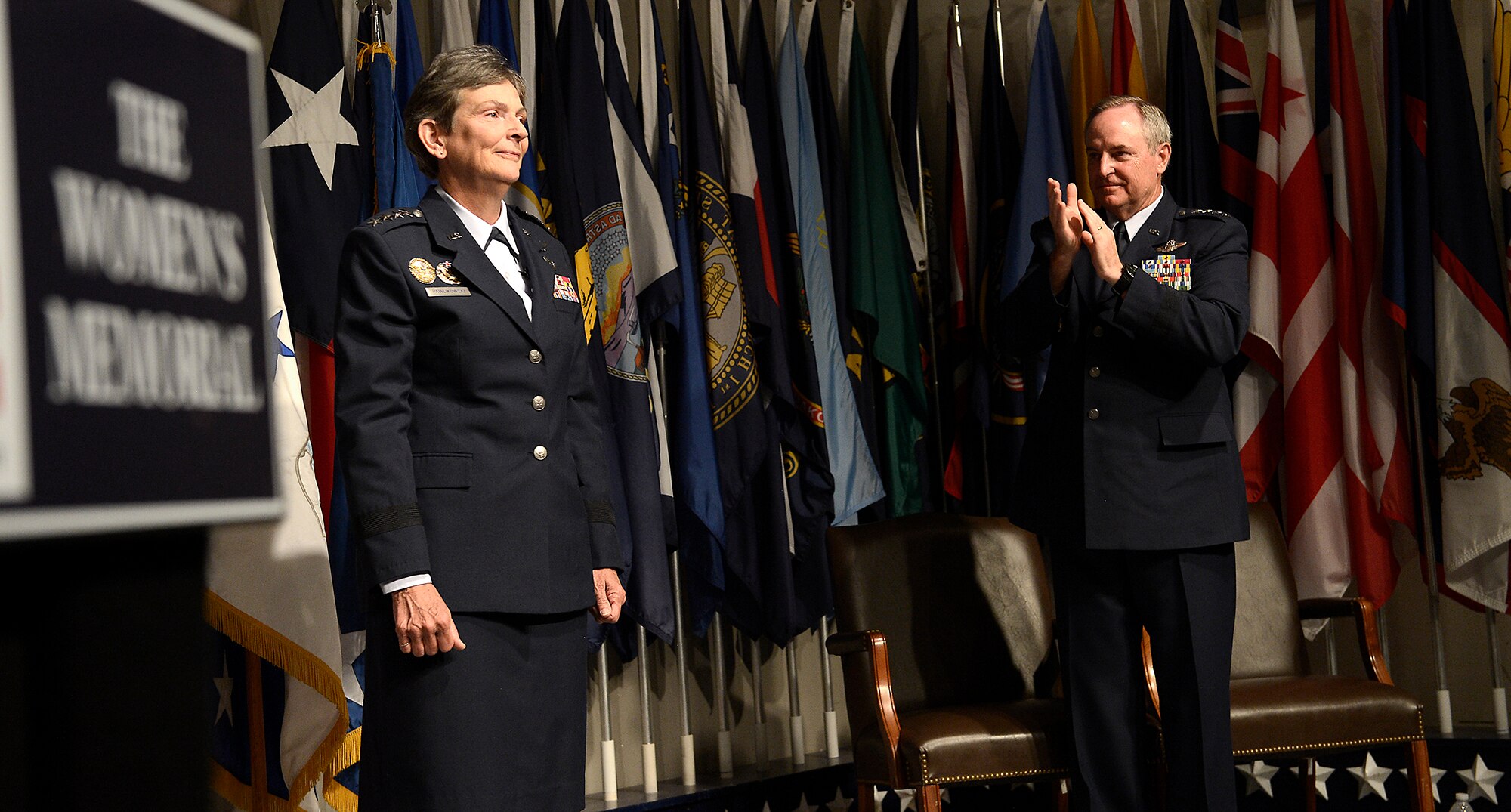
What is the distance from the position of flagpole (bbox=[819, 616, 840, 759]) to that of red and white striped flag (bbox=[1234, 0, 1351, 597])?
139cm

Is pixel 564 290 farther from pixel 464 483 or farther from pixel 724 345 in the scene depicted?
pixel 724 345

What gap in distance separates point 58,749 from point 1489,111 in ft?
13.9

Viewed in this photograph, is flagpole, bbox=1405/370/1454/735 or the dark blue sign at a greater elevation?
the dark blue sign

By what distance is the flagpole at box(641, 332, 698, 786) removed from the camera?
12.3 ft

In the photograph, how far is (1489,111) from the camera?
12.3ft

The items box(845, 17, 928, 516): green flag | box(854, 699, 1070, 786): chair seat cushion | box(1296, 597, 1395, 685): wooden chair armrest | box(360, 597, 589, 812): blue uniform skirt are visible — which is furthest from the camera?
box(845, 17, 928, 516): green flag

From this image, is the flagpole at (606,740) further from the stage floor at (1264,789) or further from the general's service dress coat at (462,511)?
the general's service dress coat at (462,511)

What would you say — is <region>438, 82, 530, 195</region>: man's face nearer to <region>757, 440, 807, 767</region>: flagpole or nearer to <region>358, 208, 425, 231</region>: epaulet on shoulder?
<region>358, 208, 425, 231</region>: epaulet on shoulder

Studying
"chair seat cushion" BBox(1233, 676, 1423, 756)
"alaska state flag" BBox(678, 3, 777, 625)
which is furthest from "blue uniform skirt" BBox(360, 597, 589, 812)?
"alaska state flag" BBox(678, 3, 777, 625)

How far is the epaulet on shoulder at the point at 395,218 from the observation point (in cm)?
194

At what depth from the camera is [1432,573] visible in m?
3.81

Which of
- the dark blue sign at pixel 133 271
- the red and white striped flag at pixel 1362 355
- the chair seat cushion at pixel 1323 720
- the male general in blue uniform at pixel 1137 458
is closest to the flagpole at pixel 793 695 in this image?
the male general in blue uniform at pixel 1137 458

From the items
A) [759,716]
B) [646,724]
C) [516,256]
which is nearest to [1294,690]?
[759,716]

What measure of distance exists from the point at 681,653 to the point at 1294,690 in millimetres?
1645
